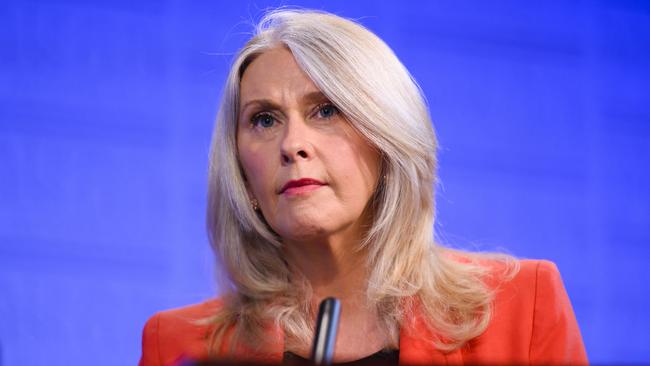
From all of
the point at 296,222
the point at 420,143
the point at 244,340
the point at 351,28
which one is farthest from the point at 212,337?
the point at 351,28

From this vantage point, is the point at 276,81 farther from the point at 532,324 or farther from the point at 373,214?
the point at 532,324

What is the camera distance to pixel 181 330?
2.04 m

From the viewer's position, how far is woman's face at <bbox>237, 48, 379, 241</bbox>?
1798 mm

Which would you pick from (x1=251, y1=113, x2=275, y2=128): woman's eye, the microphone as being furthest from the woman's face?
the microphone

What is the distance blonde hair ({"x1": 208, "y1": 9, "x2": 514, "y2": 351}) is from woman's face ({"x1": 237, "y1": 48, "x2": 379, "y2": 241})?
0.12 ft

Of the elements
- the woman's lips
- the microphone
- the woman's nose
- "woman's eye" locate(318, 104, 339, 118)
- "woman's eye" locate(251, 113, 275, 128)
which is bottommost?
the microphone

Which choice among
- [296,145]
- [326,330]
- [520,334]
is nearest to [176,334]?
[296,145]

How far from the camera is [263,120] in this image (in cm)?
194

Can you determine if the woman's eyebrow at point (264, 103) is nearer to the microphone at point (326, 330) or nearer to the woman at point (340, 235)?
the woman at point (340, 235)

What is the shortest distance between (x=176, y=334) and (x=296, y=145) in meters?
0.55

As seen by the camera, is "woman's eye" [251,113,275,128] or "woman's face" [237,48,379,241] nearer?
"woman's face" [237,48,379,241]

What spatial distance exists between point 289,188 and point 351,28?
40 cm

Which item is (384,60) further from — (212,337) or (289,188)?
(212,337)

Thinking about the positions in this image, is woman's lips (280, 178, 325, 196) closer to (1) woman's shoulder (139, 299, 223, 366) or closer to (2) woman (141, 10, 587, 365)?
(2) woman (141, 10, 587, 365)
